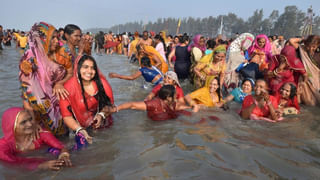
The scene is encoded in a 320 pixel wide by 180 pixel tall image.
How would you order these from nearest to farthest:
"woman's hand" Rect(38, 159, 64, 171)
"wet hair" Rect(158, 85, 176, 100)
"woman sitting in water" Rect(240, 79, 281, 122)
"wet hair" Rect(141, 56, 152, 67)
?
"woman's hand" Rect(38, 159, 64, 171) < "wet hair" Rect(158, 85, 176, 100) < "woman sitting in water" Rect(240, 79, 281, 122) < "wet hair" Rect(141, 56, 152, 67)

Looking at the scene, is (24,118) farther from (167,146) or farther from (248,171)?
(248,171)

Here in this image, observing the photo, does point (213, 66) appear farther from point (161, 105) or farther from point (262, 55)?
point (161, 105)

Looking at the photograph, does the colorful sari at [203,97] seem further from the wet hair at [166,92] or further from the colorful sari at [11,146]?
the colorful sari at [11,146]

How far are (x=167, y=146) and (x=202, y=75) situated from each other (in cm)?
276

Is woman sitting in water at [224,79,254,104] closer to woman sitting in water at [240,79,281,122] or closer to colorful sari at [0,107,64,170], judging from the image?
woman sitting in water at [240,79,281,122]

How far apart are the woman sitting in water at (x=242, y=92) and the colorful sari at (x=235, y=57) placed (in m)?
0.85

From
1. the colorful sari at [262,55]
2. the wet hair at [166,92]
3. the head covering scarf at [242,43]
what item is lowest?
the wet hair at [166,92]

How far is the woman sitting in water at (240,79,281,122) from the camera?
155 inches

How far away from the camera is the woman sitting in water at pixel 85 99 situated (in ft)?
9.16

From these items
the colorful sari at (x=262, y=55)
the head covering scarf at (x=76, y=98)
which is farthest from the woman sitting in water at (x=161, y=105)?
the colorful sari at (x=262, y=55)

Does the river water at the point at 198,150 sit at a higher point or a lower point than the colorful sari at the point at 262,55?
lower

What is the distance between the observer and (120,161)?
257 centimetres

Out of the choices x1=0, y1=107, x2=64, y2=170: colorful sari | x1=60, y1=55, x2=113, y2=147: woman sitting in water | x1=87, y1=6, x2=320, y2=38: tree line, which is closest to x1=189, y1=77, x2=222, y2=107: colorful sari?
x1=60, y1=55, x2=113, y2=147: woman sitting in water

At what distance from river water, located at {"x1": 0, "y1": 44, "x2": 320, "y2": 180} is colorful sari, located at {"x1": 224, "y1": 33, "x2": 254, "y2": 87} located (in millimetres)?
1730
